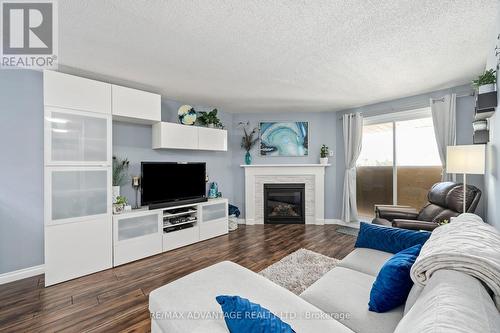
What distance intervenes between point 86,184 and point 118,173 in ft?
1.68

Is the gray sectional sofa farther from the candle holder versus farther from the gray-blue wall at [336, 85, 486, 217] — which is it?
the gray-blue wall at [336, 85, 486, 217]

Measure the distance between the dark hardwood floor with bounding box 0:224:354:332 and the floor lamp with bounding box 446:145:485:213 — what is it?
1.71m

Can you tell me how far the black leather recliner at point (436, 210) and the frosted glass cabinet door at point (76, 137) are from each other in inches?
141

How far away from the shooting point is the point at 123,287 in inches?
90.1

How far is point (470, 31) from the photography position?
6.11ft

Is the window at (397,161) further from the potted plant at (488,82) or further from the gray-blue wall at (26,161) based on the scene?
the potted plant at (488,82)

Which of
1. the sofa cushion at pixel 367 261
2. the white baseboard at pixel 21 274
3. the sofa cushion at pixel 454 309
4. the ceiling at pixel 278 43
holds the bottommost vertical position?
the white baseboard at pixel 21 274

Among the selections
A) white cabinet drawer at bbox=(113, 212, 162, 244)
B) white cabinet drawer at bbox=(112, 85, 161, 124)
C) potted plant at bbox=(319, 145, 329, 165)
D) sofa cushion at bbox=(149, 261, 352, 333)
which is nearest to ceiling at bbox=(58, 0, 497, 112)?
white cabinet drawer at bbox=(112, 85, 161, 124)

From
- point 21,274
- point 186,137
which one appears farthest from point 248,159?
point 21,274

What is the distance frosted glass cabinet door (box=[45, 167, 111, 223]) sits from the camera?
2.38m

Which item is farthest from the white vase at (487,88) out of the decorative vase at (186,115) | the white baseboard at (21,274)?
the white baseboard at (21,274)

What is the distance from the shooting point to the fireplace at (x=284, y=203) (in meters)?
4.75

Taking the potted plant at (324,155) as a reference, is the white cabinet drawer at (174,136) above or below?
above

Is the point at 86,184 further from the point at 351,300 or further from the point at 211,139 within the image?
the point at 351,300
